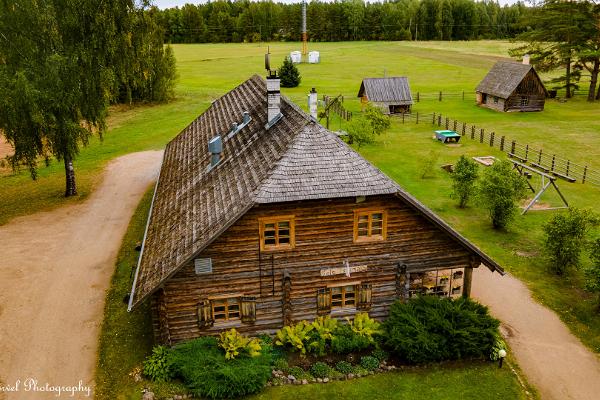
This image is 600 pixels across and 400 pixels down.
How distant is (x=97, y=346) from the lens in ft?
62.2

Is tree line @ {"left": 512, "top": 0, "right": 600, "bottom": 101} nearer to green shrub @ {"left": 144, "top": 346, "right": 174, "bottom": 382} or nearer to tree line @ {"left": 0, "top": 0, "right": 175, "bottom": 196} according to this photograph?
tree line @ {"left": 0, "top": 0, "right": 175, "bottom": 196}

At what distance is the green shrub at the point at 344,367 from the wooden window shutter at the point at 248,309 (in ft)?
10.8

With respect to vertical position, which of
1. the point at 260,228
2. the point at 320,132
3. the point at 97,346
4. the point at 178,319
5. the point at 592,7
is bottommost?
the point at 97,346

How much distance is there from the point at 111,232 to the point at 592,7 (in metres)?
60.8

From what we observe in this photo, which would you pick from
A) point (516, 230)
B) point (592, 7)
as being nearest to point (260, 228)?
point (516, 230)

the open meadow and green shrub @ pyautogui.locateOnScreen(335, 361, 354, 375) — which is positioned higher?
the open meadow

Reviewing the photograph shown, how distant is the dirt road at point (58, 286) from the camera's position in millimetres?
17781

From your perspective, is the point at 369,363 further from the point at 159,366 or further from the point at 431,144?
the point at 431,144

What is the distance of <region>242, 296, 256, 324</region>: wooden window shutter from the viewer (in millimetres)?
18031

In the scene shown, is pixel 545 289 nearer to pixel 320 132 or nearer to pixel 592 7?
pixel 320 132

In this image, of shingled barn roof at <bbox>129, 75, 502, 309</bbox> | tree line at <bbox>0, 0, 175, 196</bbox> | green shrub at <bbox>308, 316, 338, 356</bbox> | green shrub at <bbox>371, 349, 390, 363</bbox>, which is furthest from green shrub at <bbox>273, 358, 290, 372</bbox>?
tree line at <bbox>0, 0, 175, 196</bbox>

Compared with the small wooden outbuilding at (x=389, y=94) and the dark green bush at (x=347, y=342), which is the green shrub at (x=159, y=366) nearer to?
the dark green bush at (x=347, y=342)

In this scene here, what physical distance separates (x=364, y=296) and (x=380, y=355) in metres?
2.15

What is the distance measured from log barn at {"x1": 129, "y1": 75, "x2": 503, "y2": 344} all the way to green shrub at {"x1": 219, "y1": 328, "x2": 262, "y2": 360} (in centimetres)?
68
